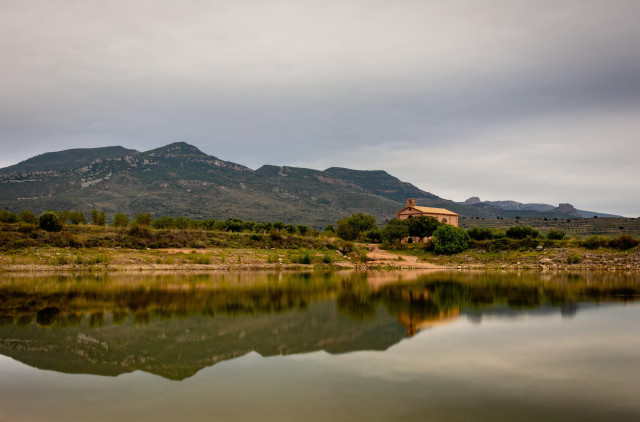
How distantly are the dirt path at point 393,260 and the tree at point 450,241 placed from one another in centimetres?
412

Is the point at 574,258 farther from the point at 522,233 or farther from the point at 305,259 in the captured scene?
the point at 305,259

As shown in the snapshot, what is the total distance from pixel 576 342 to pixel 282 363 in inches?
311

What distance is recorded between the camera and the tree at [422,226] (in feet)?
227

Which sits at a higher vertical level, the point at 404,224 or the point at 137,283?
the point at 404,224

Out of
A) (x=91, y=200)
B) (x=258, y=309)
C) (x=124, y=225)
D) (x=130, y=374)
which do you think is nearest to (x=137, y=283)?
(x=258, y=309)

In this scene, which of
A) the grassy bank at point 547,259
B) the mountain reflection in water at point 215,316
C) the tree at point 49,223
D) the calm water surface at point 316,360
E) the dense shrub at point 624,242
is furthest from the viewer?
the dense shrub at point 624,242

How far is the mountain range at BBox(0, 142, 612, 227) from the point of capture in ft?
387

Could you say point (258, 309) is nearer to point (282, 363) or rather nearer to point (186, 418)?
point (282, 363)

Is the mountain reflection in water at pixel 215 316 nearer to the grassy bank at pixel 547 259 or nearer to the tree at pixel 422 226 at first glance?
the grassy bank at pixel 547 259

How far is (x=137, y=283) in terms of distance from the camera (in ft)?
92.5

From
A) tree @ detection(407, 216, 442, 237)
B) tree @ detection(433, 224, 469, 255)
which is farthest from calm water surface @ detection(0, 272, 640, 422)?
tree @ detection(407, 216, 442, 237)

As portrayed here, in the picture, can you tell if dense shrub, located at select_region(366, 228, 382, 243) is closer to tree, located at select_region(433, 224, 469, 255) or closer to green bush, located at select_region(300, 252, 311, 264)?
tree, located at select_region(433, 224, 469, 255)

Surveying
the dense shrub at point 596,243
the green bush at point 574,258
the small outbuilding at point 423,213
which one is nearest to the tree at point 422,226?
the small outbuilding at point 423,213

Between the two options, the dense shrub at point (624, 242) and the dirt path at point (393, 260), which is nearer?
the dense shrub at point (624, 242)
